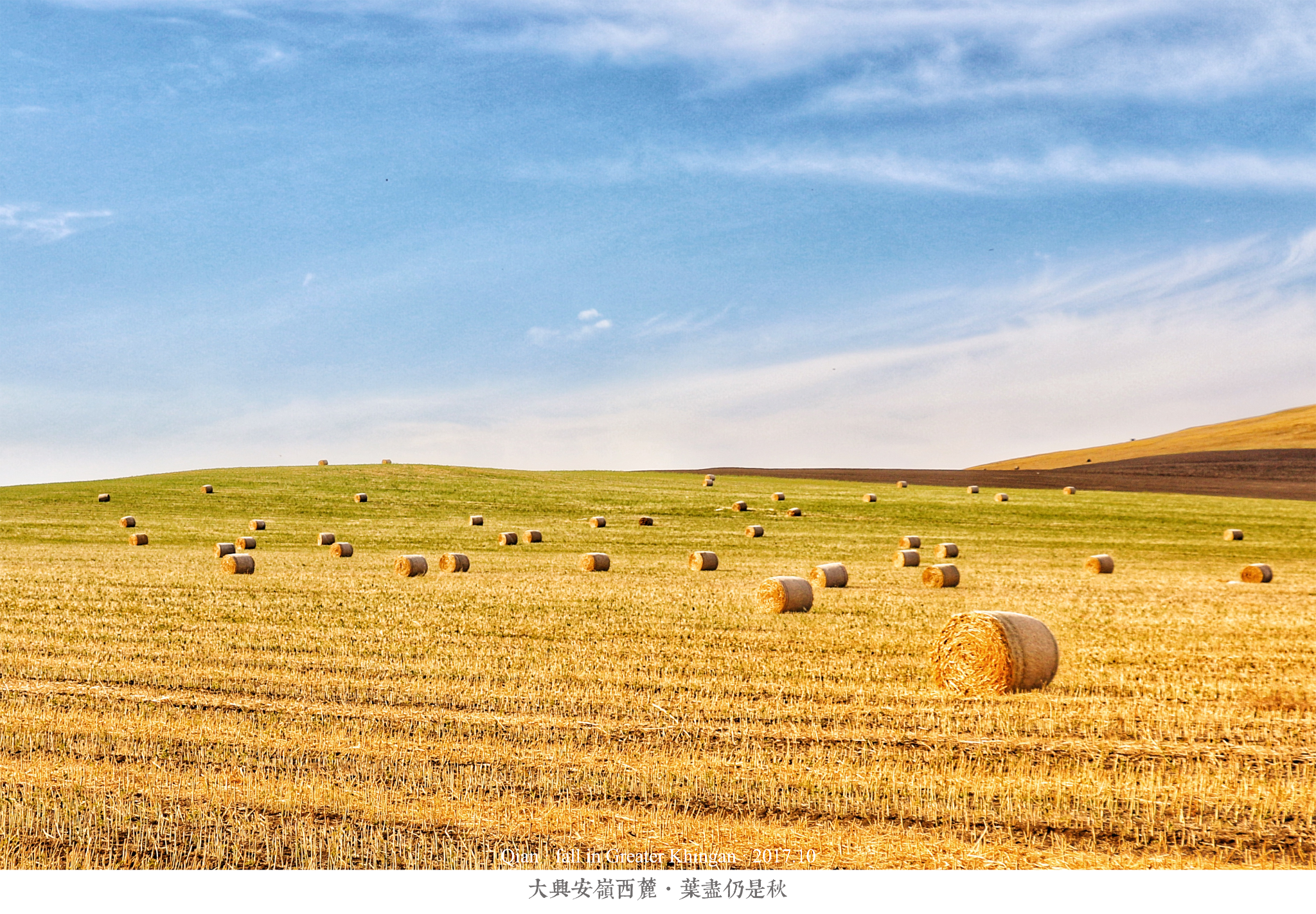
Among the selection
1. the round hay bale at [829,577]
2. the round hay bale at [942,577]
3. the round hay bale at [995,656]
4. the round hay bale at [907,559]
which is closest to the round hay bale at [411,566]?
the round hay bale at [829,577]

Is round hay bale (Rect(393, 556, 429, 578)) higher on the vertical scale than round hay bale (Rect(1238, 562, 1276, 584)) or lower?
higher

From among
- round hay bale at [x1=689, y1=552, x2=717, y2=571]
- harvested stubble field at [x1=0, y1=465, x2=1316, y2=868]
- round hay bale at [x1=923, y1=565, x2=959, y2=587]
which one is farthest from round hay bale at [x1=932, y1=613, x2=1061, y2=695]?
round hay bale at [x1=689, y1=552, x2=717, y2=571]

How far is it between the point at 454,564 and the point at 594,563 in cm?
413

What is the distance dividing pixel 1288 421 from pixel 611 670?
127 m

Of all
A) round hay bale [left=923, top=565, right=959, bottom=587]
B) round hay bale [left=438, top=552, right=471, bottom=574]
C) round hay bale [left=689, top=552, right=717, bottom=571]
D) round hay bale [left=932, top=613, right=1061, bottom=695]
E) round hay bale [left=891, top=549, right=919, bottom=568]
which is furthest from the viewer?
round hay bale [left=891, top=549, right=919, bottom=568]

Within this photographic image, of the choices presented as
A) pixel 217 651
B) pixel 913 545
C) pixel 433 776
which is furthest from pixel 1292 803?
pixel 913 545

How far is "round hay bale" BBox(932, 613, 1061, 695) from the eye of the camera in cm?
1364

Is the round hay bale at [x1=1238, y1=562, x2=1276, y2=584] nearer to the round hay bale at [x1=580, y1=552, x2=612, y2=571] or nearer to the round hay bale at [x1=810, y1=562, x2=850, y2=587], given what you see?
the round hay bale at [x1=810, y1=562, x2=850, y2=587]

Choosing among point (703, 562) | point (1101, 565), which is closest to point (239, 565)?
point (703, 562)

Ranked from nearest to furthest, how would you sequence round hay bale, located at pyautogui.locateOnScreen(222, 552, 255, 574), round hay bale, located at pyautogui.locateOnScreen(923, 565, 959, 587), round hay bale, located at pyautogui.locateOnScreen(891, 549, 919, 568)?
1. round hay bale, located at pyautogui.locateOnScreen(923, 565, 959, 587)
2. round hay bale, located at pyautogui.locateOnScreen(222, 552, 255, 574)
3. round hay bale, located at pyautogui.locateOnScreen(891, 549, 919, 568)

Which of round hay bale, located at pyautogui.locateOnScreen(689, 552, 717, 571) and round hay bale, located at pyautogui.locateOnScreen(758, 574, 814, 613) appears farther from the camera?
round hay bale, located at pyautogui.locateOnScreen(689, 552, 717, 571)

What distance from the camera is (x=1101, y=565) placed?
3312cm

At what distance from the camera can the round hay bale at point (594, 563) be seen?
31.4 metres

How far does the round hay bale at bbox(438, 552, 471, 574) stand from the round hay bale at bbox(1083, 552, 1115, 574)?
19.4m
